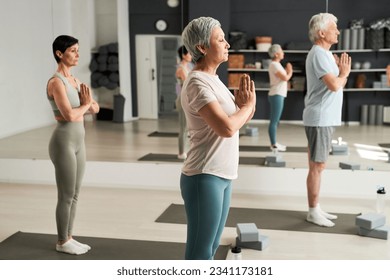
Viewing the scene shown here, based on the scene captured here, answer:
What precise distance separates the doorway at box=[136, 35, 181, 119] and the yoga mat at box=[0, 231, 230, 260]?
1.56 m

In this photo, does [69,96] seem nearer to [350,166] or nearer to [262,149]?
[262,149]

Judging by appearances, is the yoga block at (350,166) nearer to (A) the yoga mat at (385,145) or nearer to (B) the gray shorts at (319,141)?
(A) the yoga mat at (385,145)

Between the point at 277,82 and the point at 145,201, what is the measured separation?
1.66m

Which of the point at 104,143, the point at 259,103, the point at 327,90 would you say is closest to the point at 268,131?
the point at 259,103

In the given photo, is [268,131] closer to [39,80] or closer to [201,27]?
[39,80]

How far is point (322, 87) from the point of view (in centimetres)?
329

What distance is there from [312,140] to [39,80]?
101 inches

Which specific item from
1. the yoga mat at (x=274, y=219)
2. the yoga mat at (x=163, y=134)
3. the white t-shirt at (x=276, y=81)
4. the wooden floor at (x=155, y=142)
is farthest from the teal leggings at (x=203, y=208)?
the yoga mat at (x=163, y=134)

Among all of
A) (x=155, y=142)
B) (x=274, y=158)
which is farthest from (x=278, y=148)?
(x=155, y=142)

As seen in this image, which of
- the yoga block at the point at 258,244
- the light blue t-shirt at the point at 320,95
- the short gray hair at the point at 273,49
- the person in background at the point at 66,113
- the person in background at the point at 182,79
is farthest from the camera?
the person in background at the point at 182,79

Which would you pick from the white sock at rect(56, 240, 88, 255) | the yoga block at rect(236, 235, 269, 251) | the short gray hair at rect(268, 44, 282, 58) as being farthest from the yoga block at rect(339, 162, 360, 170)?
the white sock at rect(56, 240, 88, 255)

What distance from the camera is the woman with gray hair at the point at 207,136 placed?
1.79 meters

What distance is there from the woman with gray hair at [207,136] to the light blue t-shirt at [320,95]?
62.2 inches

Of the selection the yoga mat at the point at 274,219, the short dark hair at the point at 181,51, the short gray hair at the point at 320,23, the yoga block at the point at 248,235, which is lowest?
the yoga mat at the point at 274,219
